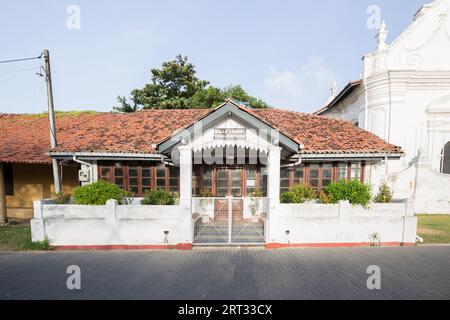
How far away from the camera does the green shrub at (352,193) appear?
6.62 meters

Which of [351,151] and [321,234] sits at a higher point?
[351,151]

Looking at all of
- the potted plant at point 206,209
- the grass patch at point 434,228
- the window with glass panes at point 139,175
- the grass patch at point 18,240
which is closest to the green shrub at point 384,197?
the grass patch at point 434,228

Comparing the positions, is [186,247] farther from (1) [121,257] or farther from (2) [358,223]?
(2) [358,223]

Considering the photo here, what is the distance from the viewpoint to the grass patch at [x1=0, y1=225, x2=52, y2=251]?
21.1ft

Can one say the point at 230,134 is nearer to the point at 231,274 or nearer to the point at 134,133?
→ the point at 231,274

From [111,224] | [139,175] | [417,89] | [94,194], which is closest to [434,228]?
[417,89]

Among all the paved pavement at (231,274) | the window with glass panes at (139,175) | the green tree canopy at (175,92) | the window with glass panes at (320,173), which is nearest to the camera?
the paved pavement at (231,274)

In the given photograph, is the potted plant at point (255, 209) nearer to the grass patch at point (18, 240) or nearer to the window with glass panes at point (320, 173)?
the window with glass panes at point (320, 173)

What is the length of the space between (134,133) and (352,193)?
914 centimetres

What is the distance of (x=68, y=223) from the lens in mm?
6410

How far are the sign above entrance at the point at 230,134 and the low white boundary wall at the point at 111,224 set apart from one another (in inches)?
98.8

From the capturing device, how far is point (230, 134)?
648 centimetres

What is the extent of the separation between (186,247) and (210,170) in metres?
3.57

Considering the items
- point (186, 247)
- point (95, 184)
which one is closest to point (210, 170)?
point (186, 247)
